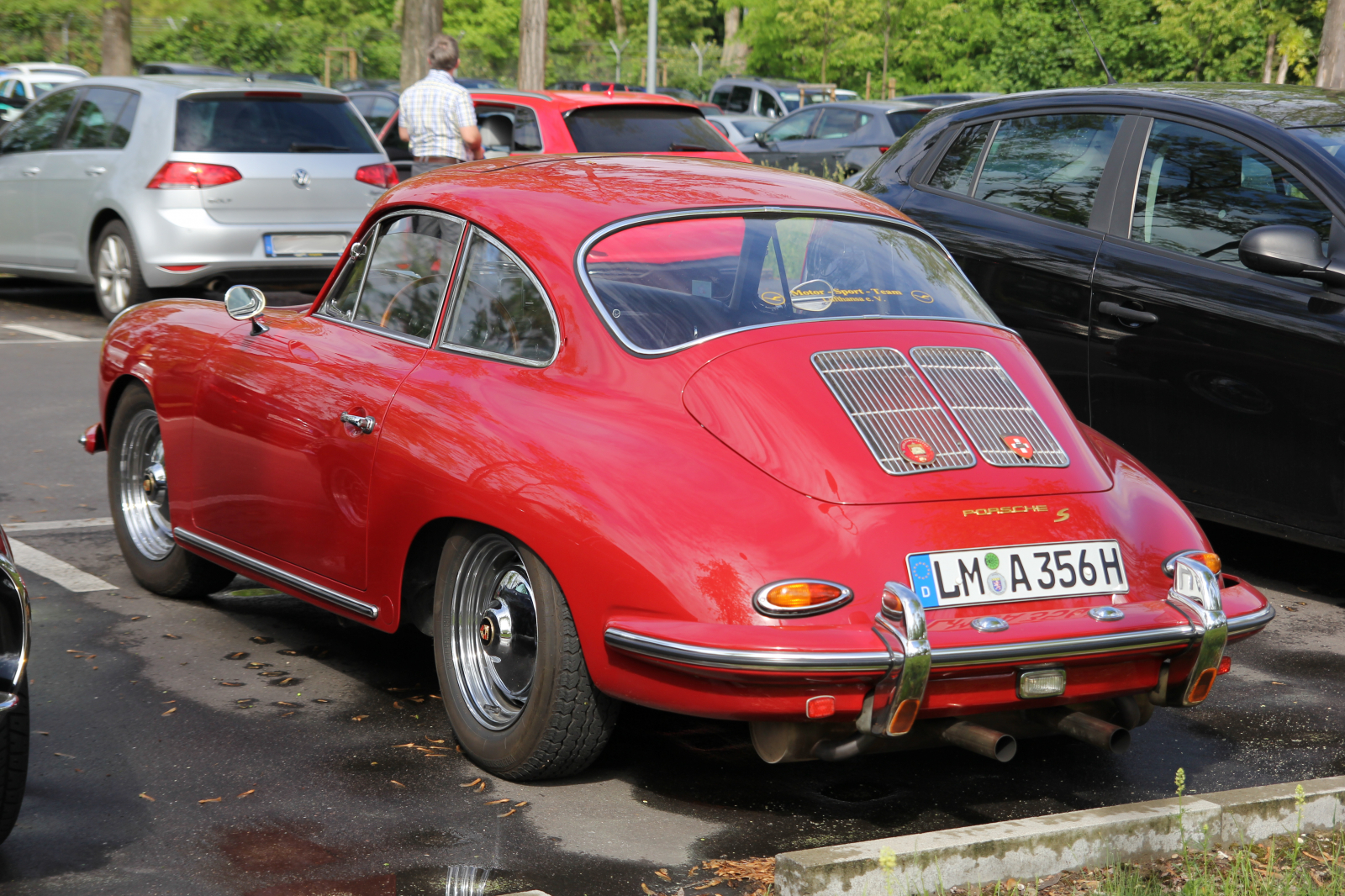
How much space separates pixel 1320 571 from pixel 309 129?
8.28m

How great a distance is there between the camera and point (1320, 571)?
665cm

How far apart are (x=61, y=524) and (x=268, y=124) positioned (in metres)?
5.64


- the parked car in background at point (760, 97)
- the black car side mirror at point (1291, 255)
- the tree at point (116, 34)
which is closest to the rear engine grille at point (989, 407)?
the black car side mirror at point (1291, 255)

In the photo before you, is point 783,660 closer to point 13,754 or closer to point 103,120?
point 13,754

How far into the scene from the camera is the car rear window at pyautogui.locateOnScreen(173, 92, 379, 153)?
11.6 metres

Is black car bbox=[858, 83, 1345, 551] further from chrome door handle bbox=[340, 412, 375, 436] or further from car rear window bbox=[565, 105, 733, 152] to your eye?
car rear window bbox=[565, 105, 733, 152]

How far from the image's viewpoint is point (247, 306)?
17.3 feet

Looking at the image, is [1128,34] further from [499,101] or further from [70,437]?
[70,437]

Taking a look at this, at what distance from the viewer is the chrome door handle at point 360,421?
14.8 feet

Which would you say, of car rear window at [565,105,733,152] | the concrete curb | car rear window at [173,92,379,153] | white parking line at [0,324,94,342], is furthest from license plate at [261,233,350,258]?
the concrete curb

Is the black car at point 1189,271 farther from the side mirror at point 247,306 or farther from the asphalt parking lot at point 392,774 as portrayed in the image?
the side mirror at point 247,306

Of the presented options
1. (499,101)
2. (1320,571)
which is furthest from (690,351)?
(499,101)

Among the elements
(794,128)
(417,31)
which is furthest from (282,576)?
(794,128)

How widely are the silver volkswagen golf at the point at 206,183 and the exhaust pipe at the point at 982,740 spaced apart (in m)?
8.77
